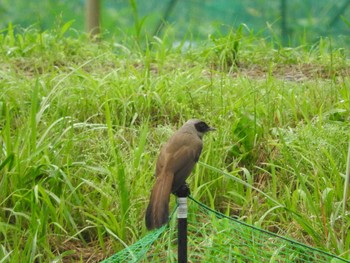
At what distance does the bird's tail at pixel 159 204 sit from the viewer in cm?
402

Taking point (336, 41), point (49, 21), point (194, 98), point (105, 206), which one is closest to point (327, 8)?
point (336, 41)

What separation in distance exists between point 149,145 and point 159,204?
6.07 feet

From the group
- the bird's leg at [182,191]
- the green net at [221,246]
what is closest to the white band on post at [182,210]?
the bird's leg at [182,191]

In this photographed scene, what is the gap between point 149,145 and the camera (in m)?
5.92

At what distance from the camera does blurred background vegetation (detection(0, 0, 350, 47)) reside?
23.9ft

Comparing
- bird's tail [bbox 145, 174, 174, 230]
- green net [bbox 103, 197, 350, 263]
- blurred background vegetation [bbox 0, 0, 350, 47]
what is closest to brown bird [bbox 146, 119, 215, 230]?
bird's tail [bbox 145, 174, 174, 230]

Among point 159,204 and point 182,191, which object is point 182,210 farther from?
point 182,191

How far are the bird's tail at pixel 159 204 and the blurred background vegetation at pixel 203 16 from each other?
3.07 m

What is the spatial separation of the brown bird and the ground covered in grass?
380mm

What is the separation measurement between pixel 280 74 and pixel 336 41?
54 centimetres

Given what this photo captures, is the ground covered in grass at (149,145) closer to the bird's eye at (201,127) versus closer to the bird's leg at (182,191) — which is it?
the bird's eye at (201,127)

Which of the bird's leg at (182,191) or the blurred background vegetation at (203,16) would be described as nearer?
the bird's leg at (182,191)

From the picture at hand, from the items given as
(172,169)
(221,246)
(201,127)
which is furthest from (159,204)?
(201,127)

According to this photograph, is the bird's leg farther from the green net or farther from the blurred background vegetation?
the blurred background vegetation
